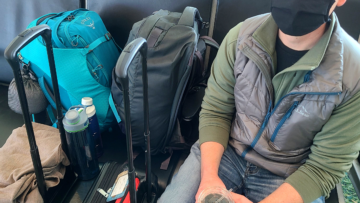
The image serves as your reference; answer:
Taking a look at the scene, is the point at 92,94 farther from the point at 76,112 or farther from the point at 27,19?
the point at 27,19

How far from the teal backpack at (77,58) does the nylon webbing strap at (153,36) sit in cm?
37

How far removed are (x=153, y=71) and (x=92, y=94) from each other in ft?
1.47

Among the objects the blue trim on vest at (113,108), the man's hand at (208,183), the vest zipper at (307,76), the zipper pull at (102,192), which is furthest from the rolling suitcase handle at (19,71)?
the vest zipper at (307,76)

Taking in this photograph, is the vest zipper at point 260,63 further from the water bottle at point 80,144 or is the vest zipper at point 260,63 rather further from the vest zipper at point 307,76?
the water bottle at point 80,144

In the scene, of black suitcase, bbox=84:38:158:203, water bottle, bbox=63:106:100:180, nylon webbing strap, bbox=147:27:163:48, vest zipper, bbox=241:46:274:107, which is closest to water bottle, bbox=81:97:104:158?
water bottle, bbox=63:106:100:180

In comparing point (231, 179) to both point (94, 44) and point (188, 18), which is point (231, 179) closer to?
point (188, 18)

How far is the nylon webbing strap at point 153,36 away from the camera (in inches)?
44.8

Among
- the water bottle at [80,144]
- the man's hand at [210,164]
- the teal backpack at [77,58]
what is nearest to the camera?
the man's hand at [210,164]

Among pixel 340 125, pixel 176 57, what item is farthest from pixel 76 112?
pixel 340 125

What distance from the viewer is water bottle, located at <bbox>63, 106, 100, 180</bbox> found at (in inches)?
41.1

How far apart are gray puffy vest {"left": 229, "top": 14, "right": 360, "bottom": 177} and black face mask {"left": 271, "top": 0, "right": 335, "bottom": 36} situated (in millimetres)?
96

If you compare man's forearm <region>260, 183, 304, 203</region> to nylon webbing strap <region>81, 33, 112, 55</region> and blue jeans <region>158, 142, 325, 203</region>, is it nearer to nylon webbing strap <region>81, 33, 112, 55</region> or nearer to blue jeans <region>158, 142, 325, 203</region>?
blue jeans <region>158, 142, 325, 203</region>

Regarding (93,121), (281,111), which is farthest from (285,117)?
(93,121)

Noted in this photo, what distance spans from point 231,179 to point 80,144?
2.20 ft
